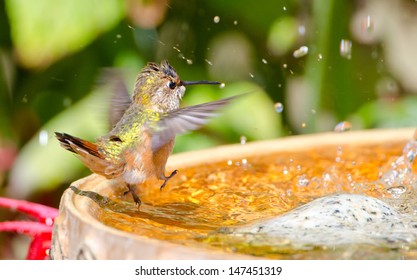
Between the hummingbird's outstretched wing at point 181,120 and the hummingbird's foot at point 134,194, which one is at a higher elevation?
the hummingbird's outstretched wing at point 181,120

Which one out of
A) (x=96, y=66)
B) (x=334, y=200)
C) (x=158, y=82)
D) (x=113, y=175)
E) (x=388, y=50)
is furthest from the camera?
(x=388, y=50)

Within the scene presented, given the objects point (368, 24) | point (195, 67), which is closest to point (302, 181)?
point (195, 67)

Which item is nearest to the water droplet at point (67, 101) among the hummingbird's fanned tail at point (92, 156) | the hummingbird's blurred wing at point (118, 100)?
the hummingbird's blurred wing at point (118, 100)

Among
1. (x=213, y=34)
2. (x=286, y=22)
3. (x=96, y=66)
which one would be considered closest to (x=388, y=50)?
(x=286, y=22)

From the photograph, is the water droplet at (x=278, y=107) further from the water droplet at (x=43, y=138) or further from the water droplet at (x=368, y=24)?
the water droplet at (x=43, y=138)

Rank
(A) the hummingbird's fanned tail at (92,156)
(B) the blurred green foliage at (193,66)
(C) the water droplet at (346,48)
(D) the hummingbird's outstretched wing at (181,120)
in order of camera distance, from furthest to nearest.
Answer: (C) the water droplet at (346,48), (B) the blurred green foliage at (193,66), (A) the hummingbird's fanned tail at (92,156), (D) the hummingbird's outstretched wing at (181,120)

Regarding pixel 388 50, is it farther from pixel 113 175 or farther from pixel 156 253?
pixel 156 253
